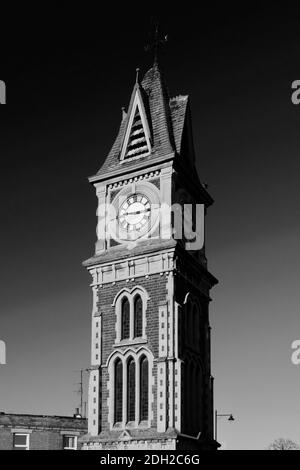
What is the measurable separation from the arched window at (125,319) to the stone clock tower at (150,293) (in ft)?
0.18

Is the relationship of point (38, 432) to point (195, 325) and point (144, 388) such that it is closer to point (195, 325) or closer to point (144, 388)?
point (144, 388)

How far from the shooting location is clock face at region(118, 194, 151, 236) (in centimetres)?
4709

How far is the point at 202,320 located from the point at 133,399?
280 inches

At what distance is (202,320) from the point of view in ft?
157

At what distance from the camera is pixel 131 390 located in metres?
43.5

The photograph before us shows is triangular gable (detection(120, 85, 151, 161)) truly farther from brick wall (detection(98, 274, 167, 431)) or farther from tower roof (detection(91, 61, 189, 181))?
brick wall (detection(98, 274, 167, 431))

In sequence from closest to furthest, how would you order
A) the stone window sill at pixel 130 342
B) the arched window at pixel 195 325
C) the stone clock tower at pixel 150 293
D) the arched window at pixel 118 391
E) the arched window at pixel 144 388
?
the stone clock tower at pixel 150 293
the arched window at pixel 144 388
the arched window at pixel 118 391
the stone window sill at pixel 130 342
the arched window at pixel 195 325

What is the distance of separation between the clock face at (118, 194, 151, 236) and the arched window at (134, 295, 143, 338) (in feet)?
13.8

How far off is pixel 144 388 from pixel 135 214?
33.7 ft

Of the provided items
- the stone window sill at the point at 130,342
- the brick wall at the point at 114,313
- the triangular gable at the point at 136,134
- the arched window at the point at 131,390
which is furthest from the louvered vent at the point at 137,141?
the arched window at the point at 131,390

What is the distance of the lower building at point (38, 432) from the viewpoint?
175 feet

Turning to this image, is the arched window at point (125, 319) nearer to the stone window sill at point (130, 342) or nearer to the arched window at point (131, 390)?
the stone window sill at point (130, 342)

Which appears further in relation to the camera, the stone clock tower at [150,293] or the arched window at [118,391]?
the arched window at [118,391]
